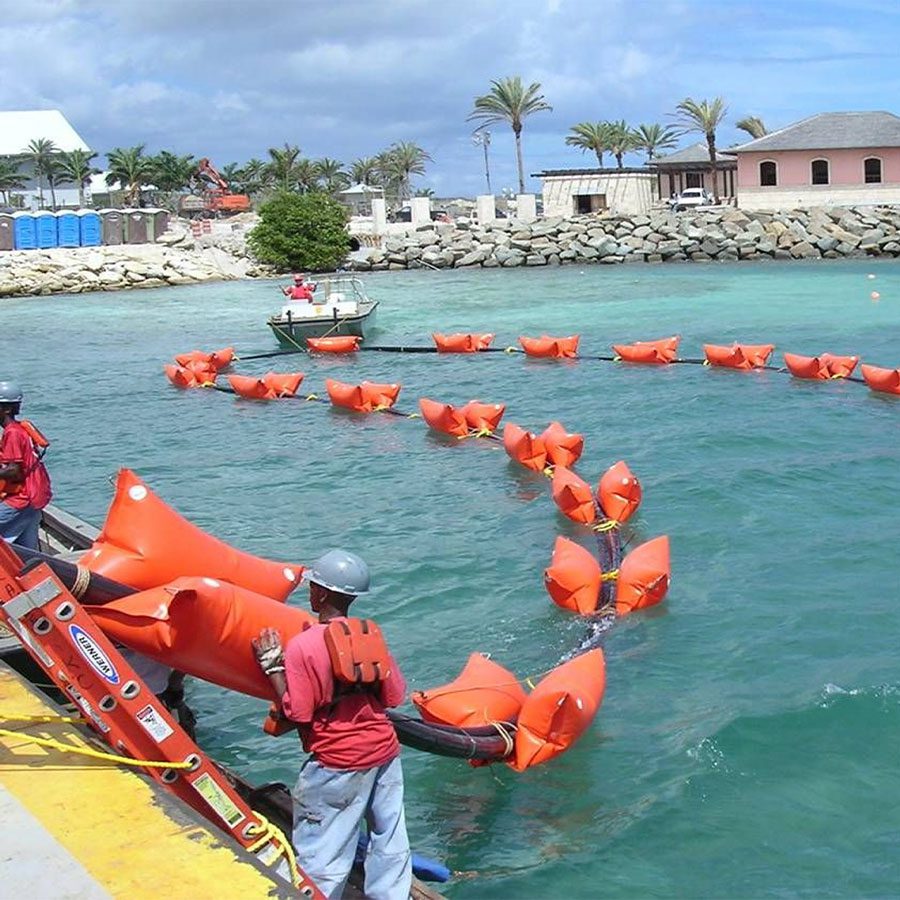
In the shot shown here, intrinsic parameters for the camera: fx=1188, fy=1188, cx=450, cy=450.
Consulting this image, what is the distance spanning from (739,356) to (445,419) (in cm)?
749

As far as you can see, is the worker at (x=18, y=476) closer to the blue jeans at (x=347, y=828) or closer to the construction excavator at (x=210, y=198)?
the blue jeans at (x=347, y=828)

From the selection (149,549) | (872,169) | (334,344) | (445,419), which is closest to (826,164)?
(872,169)

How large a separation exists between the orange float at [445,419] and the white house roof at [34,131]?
7207 centimetres

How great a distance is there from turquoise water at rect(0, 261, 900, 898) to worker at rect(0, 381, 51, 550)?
1819mm

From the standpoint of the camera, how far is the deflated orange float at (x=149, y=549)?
6.05 m

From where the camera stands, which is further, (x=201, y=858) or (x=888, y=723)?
(x=888, y=723)

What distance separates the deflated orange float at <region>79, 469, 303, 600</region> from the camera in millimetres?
6055

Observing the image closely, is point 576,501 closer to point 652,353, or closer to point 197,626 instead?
point 197,626

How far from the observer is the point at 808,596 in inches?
424

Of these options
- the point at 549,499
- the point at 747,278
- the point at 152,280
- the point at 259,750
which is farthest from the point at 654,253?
the point at 259,750

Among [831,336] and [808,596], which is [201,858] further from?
[831,336]

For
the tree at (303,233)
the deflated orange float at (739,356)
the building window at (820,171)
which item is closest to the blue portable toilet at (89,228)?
the tree at (303,233)

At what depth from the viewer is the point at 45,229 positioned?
59219 mm

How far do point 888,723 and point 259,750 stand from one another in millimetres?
4358
